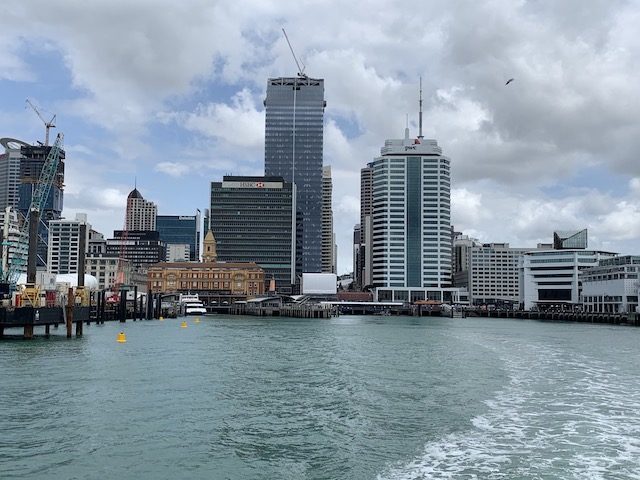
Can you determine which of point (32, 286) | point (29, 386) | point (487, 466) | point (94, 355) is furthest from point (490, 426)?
point (32, 286)

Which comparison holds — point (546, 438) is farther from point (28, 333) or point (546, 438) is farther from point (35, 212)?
point (35, 212)

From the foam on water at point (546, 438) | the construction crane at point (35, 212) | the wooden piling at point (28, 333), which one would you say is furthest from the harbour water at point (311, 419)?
the construction crane at point (35, 212)

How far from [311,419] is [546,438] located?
11.4 meters

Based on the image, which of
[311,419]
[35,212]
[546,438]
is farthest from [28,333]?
[546,438]

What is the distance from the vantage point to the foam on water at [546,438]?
83.3ft

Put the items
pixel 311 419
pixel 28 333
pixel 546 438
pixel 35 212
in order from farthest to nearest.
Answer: pixel 35 212
pixel 28 333
pixel 311 419
pixel 546 438

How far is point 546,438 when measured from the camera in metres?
30.5

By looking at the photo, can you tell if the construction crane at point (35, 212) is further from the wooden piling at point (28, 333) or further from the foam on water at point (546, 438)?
the foam on water at point (546, 438)

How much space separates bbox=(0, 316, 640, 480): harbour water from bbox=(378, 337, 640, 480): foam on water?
95 millimetres

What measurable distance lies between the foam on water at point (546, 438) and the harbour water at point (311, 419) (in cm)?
9

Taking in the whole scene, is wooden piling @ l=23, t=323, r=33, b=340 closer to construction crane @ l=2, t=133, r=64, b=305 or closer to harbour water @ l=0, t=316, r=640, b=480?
construction crane @ l=2, t=133, r=64, b=305

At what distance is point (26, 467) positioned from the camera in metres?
24.2

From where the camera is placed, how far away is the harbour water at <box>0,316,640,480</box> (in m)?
25.3

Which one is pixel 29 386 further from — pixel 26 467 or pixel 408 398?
pixel 408 398
